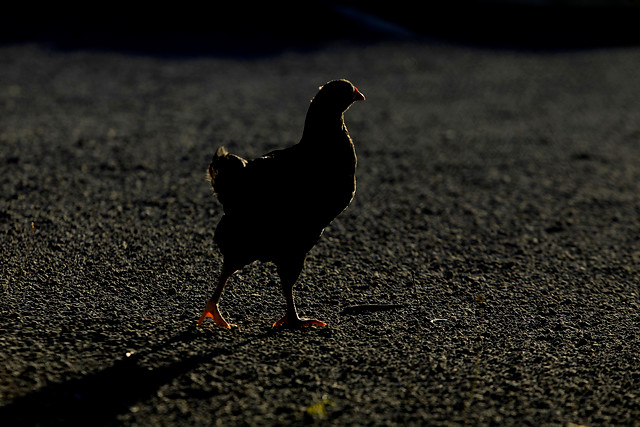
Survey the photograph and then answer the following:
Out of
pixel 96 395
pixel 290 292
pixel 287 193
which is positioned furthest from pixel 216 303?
pixel 96 395

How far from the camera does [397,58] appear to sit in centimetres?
1210

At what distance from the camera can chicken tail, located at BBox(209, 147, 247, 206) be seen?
135 inches

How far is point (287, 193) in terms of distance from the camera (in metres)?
3.56

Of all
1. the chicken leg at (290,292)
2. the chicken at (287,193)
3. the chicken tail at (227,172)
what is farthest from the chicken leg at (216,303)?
the chicken tail at (227,172)

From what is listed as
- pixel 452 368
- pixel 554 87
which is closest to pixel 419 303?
pixel 452 368

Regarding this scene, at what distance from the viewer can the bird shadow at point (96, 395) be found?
2.83m

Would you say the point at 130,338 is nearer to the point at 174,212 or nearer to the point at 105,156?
the point at 174,212

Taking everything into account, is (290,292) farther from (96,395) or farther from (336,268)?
(96,395)

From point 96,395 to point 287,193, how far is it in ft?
4.39

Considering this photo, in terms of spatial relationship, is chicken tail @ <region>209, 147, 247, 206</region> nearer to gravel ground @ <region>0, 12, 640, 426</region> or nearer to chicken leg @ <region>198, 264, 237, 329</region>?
chicken leg @ <region>198, 264, 237, 329</region>

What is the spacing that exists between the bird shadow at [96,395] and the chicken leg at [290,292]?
567 millimetres

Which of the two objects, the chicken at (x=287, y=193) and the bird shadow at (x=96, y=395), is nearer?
the bird shadow at (x=96, y=395)

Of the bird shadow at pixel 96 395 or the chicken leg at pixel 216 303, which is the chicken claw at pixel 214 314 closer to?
the chicken leg at pixel 216 303

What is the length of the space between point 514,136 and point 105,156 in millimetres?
4890
